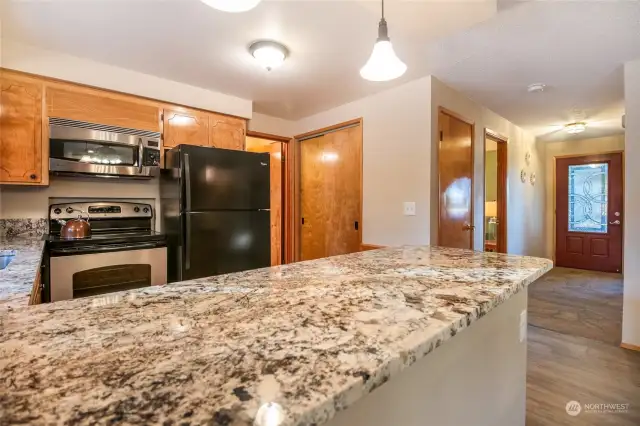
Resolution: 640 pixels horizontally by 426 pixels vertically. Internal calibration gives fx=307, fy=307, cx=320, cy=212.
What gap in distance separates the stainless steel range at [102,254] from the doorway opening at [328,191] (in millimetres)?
1810

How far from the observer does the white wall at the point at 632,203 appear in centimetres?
238

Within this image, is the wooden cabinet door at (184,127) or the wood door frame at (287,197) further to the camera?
the wood door frame at (287,197)

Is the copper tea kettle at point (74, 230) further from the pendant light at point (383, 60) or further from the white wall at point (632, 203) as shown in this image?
the white wall at point (632, 203)

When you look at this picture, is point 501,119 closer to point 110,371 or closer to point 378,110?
point 378,110

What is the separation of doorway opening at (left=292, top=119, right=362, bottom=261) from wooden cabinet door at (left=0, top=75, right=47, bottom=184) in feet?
8.18

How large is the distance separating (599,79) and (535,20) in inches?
56.9

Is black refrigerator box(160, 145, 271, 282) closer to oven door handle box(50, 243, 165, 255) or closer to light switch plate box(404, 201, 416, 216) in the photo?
oven door handle box(50, 243, 165, 255)

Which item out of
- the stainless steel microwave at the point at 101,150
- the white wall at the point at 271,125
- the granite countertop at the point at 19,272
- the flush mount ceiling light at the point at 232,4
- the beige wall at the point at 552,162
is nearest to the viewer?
the granite countertop at the point at 19,272

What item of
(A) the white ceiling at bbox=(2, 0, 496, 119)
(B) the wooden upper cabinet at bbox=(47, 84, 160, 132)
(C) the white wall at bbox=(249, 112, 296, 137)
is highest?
(A) the white ceiling at bbox=(2, 0, 496, 119)

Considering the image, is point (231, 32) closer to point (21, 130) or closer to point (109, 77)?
point (109, 77)

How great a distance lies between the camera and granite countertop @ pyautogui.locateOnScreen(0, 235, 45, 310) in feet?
2.81

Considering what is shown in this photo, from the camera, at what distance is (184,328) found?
0.60m
